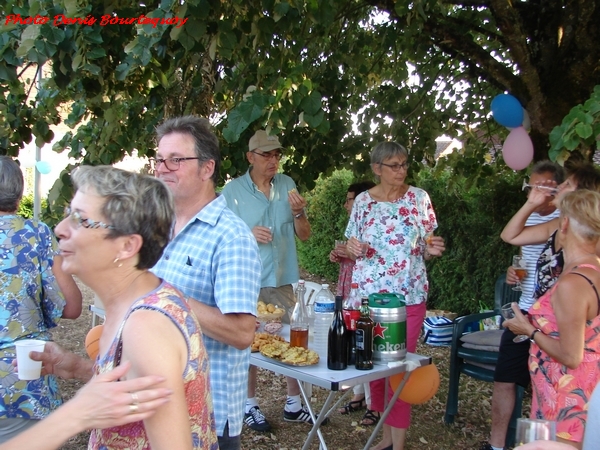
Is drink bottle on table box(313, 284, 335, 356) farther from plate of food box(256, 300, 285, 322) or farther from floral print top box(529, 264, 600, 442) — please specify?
floral print top box(529, 264, 600, 442)

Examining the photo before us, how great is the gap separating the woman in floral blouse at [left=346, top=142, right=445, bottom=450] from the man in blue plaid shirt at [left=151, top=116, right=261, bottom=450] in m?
1.87

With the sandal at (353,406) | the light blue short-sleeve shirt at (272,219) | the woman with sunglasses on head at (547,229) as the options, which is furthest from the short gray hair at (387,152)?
the sandal at (353,406)

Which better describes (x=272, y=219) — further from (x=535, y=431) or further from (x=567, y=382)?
(x=535, y=431)

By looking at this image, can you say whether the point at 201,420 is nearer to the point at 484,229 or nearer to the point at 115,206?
the point at 115,206

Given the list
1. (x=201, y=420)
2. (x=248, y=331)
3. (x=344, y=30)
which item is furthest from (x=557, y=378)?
(x=344, y=30)

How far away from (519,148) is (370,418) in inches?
90.2

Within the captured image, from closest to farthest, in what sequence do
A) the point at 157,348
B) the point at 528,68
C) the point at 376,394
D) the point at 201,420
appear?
1. the point at 157,348
2. the point at 201,420
3. the point at 376,394
4. the point at 528,68

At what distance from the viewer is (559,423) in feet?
7.80

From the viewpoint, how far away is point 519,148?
4320mm

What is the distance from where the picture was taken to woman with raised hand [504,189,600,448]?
2311 millimetres

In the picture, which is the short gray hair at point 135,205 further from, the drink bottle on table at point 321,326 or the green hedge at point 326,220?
the green hedge at point 326,220

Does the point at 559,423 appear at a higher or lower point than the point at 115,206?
lower

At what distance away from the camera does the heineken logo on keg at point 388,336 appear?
2666mm

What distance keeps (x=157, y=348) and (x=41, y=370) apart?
1083 millimetres
